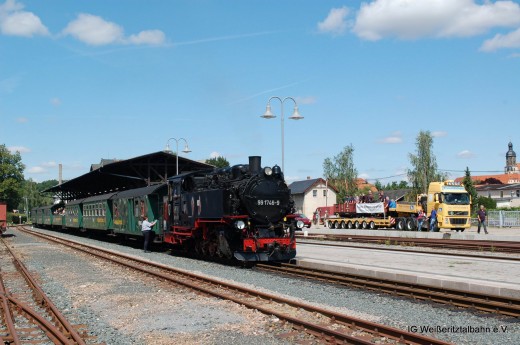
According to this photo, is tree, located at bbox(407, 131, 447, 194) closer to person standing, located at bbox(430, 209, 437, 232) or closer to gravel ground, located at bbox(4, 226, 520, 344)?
person standing, located at bbox(430, 209, 437, 232)

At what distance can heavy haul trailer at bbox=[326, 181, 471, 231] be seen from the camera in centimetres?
3244

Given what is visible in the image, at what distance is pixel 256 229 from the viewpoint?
16.2m

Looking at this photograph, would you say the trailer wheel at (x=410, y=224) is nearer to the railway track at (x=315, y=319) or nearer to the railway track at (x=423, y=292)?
the railway track at (x=423, y=292)

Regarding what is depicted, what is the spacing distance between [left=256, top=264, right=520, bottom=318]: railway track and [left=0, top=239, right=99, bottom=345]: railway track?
235 inches

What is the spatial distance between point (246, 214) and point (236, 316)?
7.22 meters

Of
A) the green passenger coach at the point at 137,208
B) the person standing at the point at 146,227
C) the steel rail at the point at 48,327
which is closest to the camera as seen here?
the steel rail at the point at 48,327

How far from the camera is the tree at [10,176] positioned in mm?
93812

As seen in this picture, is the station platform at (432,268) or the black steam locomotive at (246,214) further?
the black steam locomotive at (246,214)

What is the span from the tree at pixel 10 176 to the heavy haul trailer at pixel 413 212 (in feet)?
223

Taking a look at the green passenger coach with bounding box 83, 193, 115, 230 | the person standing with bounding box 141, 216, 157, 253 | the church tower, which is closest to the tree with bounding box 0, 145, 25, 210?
the green passenger coach with bounding box 83, 193, 115, 230

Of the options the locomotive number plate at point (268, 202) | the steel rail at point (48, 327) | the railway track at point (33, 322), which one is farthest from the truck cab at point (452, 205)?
the steel rail at point (48, 327)

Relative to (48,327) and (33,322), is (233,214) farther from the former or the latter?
(48,327)

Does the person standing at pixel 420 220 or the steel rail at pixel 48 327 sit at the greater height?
the person standing at pixel 420 220

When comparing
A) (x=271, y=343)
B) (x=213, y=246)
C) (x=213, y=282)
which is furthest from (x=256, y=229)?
(x=271, y=343)
